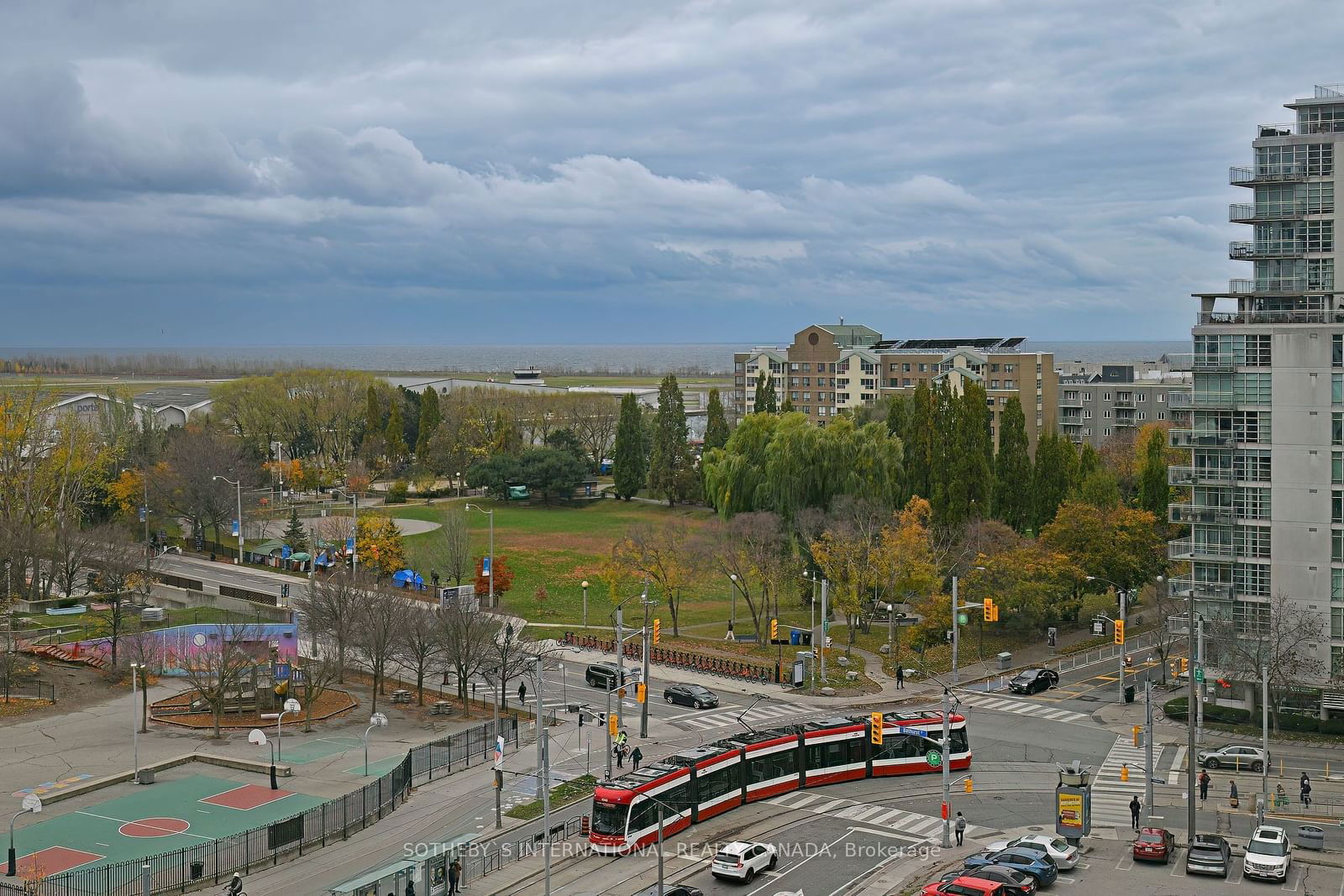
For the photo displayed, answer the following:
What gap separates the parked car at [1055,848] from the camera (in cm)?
3969

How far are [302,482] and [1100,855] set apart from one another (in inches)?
4147

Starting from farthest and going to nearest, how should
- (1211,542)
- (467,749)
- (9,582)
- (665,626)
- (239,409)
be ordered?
(239,409) < (665,626) < (9,582) < (1211,542) < (467,749)

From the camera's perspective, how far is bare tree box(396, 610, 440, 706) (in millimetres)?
60562

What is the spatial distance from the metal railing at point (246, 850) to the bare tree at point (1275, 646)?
1455 inches

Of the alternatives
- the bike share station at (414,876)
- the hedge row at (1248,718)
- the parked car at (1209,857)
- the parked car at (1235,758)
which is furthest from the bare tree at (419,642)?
the hedge row at (1248,718)

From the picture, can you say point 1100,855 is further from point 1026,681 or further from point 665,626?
point 665,626

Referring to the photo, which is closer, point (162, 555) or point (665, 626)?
point (665, 626)

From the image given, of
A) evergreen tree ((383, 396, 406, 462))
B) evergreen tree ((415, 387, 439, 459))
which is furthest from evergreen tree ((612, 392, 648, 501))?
evergreen tree ((383, 396, 406, 462))

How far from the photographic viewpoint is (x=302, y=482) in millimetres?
132250

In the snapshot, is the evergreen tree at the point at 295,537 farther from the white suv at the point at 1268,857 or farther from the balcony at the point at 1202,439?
the white suv at the point at 1268,857

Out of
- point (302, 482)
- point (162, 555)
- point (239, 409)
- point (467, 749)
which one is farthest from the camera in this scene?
point (239, 409)

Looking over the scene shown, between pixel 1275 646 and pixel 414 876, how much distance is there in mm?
41625

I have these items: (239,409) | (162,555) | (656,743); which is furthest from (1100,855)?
(239,409)

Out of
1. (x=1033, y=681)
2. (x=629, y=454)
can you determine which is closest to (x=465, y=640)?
(x=1033, y=681)
